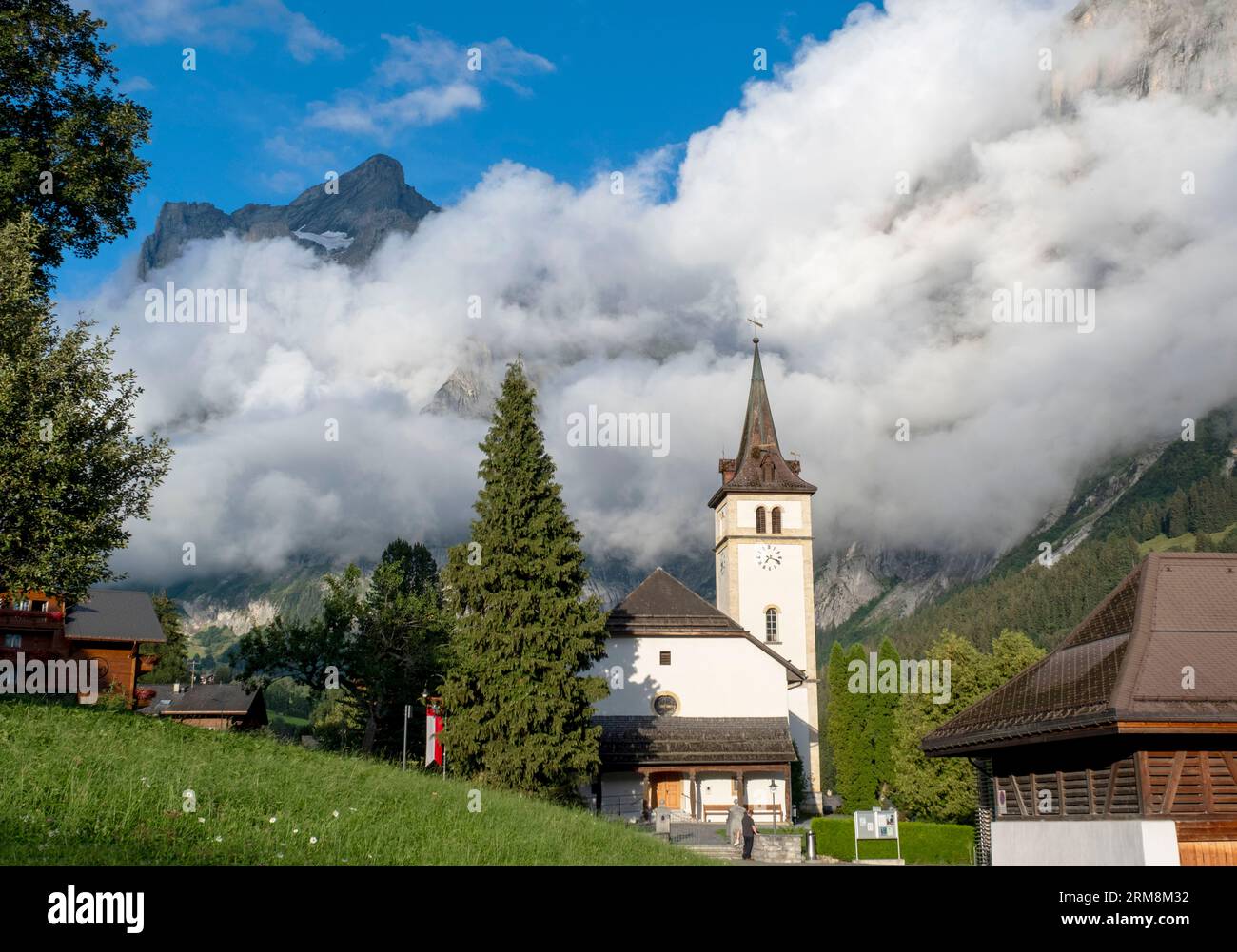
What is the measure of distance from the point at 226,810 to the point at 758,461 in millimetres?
54372

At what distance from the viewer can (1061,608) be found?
152m

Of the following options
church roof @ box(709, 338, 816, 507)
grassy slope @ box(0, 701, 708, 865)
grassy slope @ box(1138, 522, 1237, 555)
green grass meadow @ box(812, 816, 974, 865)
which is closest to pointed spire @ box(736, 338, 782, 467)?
church roof @ box(709, 338, 816, 507)

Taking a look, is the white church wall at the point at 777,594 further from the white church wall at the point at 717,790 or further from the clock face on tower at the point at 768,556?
the white church wall at the point at 717,790

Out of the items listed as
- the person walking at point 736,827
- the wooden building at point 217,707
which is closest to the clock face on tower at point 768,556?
the person walking at point 736,827

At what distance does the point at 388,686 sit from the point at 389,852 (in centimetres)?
3053

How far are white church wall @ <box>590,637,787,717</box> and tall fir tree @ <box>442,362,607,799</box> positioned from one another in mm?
15411

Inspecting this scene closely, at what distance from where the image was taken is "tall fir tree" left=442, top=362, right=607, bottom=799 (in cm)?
2744

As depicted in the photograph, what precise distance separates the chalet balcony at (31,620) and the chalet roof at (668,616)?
2748cm

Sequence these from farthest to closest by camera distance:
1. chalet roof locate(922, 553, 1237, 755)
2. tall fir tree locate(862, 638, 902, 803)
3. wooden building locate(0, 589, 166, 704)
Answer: tall fir tree locate(862, 638, 902, 803) < wooden building locate(0, 589, 166, 704) < chalet roof locate(922, 553, 1237, 755)

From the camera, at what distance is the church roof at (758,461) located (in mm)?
62969

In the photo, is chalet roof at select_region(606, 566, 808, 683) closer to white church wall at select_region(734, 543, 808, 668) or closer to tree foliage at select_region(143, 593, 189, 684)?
white church wall at select_region(734, 543, 808, 668)

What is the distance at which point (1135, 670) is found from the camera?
16.9 m
